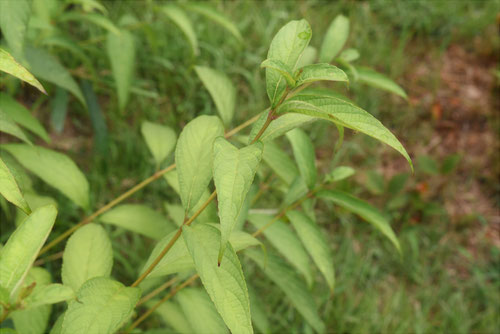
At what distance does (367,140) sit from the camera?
300 centimetres

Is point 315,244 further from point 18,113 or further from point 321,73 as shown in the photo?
point 18,113

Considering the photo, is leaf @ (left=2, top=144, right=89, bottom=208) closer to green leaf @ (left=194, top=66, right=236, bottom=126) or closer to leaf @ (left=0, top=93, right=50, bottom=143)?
leaf @ (left=0, top=93, right=50, bottom=143)

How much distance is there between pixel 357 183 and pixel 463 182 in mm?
744

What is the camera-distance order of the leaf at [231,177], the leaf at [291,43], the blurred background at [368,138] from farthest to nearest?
the blurred background at [368,138] → the leaf at [291,43] → the leaf at [231,177]

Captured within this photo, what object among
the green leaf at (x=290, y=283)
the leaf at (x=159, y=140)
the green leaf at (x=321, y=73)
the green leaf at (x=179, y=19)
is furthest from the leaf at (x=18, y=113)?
the green leaf at (x=321, y=73)

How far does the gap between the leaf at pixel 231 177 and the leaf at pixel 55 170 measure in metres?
0.75

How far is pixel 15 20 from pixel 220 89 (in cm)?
60

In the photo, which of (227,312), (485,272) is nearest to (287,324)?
(485,272)

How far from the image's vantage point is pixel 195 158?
1081mm

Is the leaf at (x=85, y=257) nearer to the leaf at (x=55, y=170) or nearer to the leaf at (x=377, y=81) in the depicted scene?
the leaf at (x=55, y=170)

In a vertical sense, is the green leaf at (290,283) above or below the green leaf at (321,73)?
below

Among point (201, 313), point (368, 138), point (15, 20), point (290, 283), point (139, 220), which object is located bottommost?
point (368, 138)

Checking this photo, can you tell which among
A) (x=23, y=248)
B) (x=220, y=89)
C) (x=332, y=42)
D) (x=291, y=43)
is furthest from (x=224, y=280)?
(x=332, y=42)

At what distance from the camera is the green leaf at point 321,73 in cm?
82
